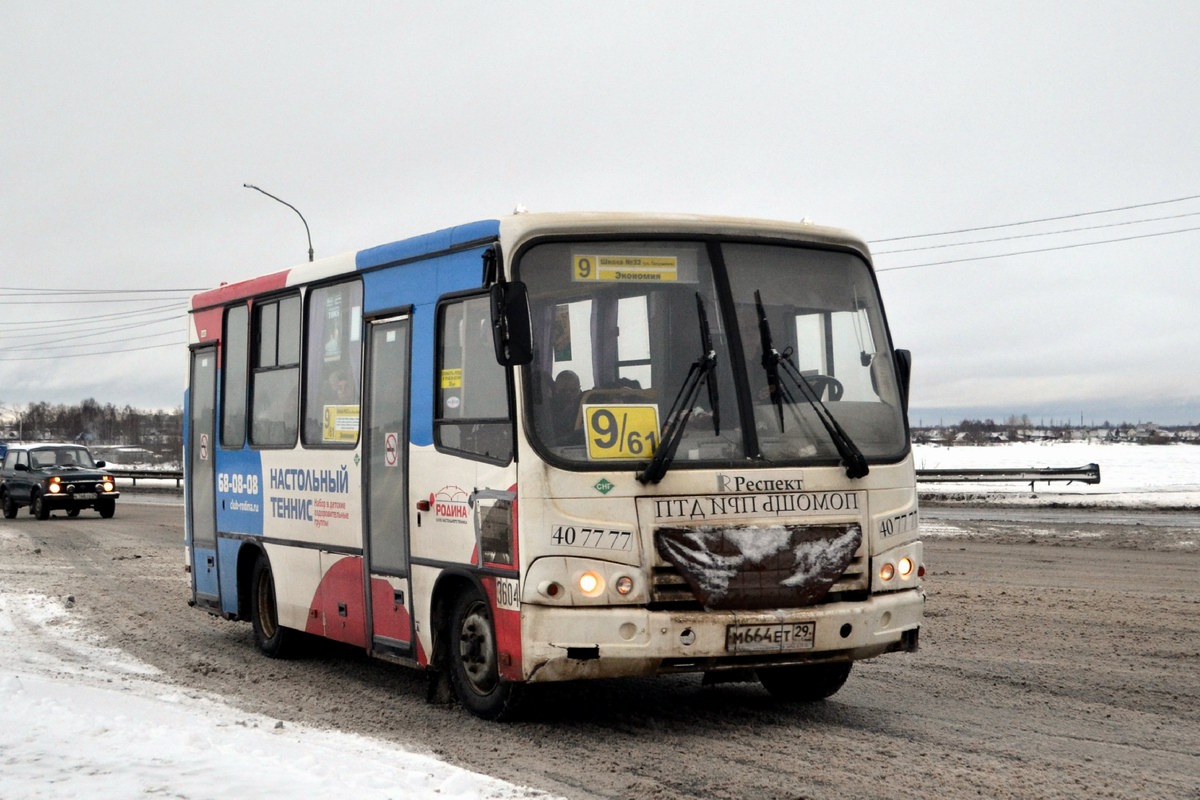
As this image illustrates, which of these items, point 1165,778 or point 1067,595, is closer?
point 1165,778

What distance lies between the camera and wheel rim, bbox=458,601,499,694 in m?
8.24

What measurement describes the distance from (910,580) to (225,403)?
654 cm

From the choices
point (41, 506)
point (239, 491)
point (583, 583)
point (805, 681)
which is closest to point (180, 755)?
point (583, 583)

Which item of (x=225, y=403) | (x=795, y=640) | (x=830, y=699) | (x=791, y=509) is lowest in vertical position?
(x=830, y=699)

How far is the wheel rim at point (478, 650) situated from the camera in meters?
8.24

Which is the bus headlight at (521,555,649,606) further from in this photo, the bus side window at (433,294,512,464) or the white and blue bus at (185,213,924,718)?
the bus side window at (433,294,512,464)

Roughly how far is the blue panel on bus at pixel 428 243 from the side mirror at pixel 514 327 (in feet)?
2.18

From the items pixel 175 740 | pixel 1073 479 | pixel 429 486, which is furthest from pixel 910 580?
pixel 1073 479

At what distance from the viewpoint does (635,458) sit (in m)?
7.80

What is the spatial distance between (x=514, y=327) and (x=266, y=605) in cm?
522

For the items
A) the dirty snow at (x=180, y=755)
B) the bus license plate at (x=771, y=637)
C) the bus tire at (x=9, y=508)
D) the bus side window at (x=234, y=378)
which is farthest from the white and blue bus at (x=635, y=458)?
the bus tire at (x=9, y=508)

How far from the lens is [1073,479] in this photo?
36250 millimetres

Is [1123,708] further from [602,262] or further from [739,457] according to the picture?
[602,262]

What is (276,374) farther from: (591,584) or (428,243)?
(591,584)
